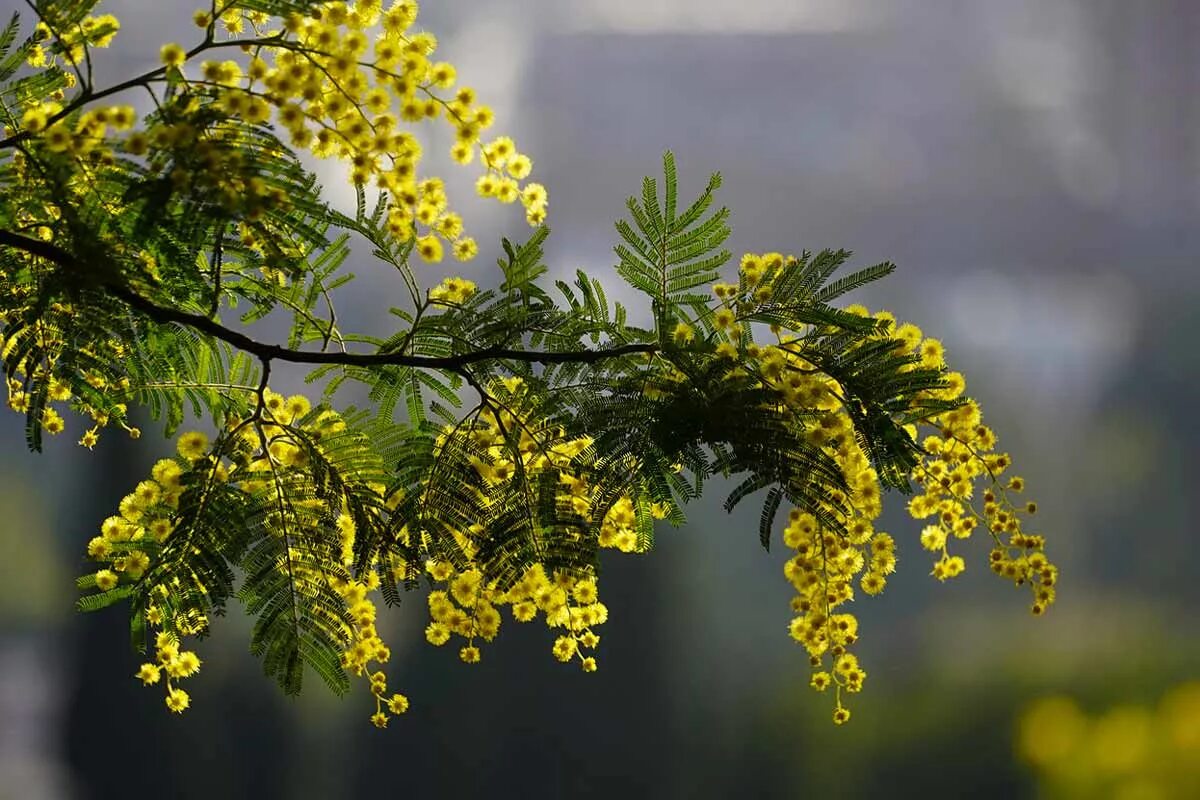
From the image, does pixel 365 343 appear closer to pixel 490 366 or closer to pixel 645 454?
pixel 490 366

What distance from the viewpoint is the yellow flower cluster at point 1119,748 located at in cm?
620

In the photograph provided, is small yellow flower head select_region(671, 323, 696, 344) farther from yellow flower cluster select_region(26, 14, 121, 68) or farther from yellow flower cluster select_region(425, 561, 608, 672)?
yellow flower cluster select_region(26, 14, 121, 68)

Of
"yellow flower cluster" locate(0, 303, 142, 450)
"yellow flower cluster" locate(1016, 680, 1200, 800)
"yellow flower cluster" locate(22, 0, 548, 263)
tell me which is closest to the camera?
"yellow flower cluster" locate(22, 0, 548, 263)

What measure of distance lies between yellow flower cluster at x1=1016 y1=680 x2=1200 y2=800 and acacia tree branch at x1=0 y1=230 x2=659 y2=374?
5742 millimetres

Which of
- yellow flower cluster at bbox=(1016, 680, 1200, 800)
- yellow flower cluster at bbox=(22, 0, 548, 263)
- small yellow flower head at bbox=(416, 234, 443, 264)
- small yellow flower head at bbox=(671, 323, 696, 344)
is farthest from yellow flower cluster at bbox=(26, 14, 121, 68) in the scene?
yellow flower cluster at bbox=(1016, 680, 1200, 800)

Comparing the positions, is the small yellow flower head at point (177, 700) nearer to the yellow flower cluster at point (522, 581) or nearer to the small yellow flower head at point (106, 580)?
the small yellow flower head at point (106, 580)

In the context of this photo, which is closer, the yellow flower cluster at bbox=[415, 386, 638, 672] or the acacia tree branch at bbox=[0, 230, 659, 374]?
the acacia tree branch at bbox=[0, 230, 659, 374]

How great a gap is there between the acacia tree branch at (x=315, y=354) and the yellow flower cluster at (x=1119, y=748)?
18.8ft

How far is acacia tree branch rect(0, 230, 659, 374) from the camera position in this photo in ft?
4.78

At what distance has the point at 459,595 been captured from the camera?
1.75 m

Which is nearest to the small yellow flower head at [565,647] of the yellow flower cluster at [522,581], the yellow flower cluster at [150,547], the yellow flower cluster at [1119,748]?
the yellow flower cluster at [522,581]

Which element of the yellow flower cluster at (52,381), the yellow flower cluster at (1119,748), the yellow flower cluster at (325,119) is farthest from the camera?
the yellow flower cluster at (1119,748)

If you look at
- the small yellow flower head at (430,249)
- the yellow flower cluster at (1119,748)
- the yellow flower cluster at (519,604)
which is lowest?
the yellow flower cluster at (1119,748)

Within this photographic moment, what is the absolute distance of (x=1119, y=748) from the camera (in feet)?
21.2
